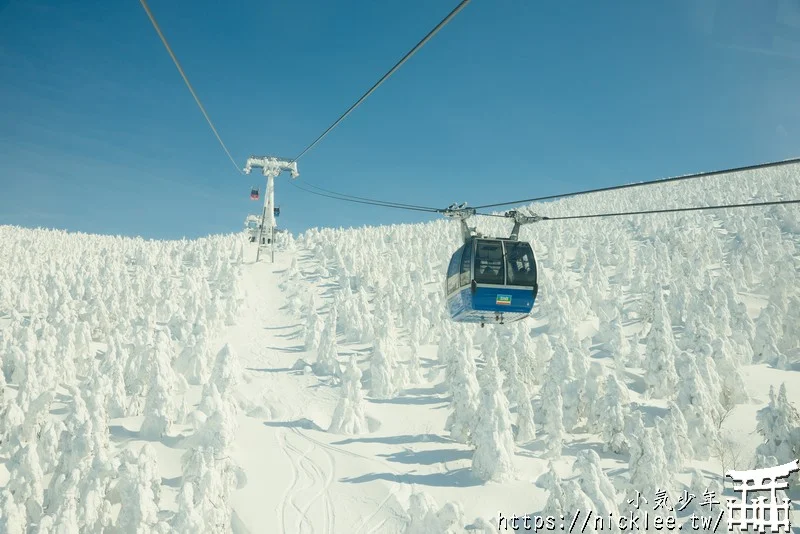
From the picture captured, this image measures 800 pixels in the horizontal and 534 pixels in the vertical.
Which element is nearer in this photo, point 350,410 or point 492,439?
point 492,439

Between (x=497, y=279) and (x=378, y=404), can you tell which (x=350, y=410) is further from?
(x=497, y=279)

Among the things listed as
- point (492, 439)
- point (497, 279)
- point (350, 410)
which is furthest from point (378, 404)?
point (497, 279)

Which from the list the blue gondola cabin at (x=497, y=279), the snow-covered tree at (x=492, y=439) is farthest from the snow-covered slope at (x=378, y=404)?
the blue gondola cabin at (x=497, y=279)

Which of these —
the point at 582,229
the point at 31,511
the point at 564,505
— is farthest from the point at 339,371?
the point at 582,229

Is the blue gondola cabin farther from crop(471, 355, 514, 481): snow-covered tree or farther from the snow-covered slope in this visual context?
crop(471, 355, 514, 481): snow-covered tree

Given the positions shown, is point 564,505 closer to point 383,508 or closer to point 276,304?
point 383,508

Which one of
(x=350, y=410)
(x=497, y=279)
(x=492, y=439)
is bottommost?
(x=492, y=439)

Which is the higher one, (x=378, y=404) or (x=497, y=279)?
(x=497, y=279)
